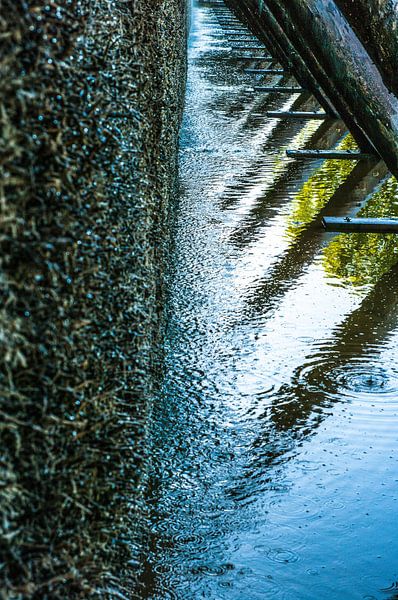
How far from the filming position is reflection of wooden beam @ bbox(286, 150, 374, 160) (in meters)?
9.62

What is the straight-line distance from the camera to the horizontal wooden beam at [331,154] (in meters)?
9.62

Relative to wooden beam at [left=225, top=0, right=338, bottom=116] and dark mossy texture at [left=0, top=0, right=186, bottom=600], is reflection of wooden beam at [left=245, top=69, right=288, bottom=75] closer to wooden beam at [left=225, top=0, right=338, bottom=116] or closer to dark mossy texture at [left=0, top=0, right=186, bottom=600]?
wooden beam at [left=225, top=0, right=338, bottom=116]

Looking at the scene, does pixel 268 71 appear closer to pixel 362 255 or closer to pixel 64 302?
pixel 362 255

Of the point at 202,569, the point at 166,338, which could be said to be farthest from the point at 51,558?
the point at 166,338

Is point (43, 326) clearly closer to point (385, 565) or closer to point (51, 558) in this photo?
point (51, 558)

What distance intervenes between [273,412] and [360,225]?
3244 millimetres

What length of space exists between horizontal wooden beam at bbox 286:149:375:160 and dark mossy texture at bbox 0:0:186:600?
302 inches

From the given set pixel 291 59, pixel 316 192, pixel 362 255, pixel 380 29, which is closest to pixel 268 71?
pixel 291 59

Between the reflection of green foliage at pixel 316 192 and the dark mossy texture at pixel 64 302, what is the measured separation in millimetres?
4972

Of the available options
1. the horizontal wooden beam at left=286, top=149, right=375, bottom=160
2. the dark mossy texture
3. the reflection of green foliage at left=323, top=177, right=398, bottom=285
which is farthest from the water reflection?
the horizontal wooden beam at left=286, top=149, right=375, bottom=160

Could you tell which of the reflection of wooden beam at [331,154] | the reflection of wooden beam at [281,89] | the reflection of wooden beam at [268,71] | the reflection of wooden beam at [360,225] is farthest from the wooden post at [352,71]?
the reflection of wooden beam at [268,71]

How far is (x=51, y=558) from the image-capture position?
163 cm

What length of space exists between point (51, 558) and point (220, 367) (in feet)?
9.37

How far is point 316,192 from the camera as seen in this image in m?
8.24
